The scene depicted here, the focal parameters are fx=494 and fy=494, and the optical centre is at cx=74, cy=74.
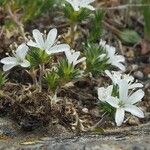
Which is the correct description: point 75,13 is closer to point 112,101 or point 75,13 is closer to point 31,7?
point 31,7

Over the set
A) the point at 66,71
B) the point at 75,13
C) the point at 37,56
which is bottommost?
the point at 66,71

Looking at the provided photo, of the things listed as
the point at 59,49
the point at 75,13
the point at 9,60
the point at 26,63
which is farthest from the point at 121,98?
the point at 75,13

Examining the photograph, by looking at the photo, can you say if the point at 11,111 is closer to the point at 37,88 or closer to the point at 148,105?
the point at 37,88

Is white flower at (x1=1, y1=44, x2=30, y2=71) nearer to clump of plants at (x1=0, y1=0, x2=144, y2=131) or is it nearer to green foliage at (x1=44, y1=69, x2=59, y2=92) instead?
clump of plants at (x1=0, y1=0, x2=144, y2=131)

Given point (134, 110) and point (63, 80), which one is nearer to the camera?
point (134, 110)

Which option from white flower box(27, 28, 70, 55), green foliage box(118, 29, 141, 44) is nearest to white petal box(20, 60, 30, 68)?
white flower box(27, 28, 70, 55)

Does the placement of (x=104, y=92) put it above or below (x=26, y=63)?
below
